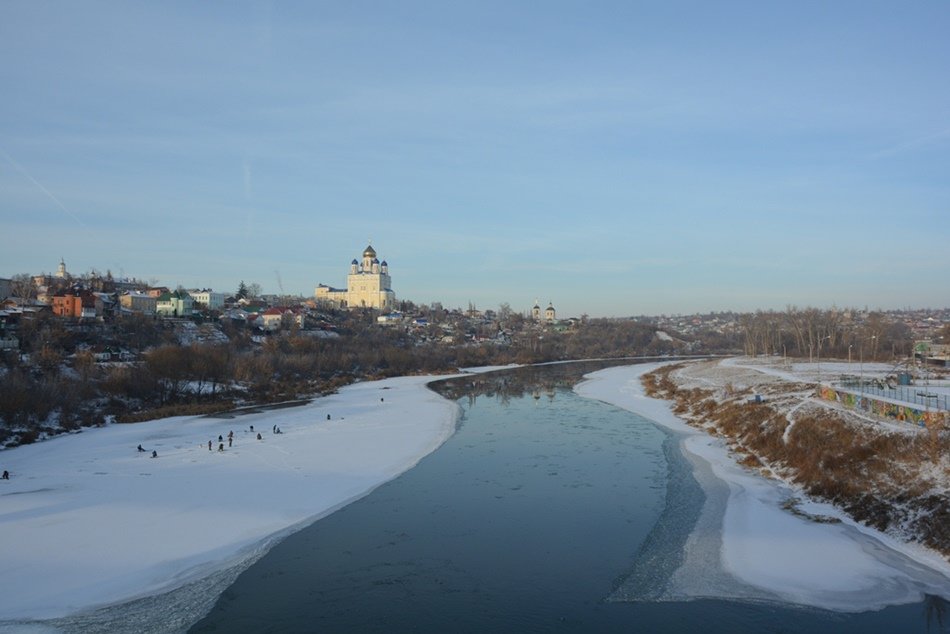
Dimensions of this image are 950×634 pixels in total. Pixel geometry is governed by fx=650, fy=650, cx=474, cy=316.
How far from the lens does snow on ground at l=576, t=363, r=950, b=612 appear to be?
10.8m

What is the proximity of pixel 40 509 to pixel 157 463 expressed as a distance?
5.71 metres

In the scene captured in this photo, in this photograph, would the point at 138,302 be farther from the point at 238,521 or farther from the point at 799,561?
the point at 799,561

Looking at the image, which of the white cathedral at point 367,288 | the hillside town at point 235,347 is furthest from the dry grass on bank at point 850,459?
the white cathedral at point 367,288

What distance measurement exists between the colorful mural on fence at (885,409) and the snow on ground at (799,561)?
392 centimetres

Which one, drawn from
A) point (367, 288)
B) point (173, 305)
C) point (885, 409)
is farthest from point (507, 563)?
point (367, 288)

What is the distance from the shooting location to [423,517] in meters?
15.1

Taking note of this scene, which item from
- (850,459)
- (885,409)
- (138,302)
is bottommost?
(850,459)

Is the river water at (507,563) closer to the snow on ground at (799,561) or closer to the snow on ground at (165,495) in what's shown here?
the snow on ground at (799,561)

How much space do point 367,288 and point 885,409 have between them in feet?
378

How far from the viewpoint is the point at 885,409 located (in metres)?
19.3

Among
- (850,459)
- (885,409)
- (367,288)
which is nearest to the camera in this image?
(850,459)

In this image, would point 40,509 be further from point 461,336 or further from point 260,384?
point 461,336

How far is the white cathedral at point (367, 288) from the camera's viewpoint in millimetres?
128375

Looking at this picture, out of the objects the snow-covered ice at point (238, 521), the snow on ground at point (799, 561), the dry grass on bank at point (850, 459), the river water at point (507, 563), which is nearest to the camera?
the river water at point (507, 563)
